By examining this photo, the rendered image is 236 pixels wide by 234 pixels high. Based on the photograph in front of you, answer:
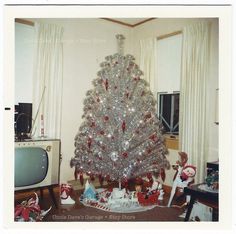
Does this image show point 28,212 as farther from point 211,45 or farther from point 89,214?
point 211,45

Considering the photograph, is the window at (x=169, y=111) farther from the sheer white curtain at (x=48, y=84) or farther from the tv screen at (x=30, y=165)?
the tv screen at (x=30, y=165)

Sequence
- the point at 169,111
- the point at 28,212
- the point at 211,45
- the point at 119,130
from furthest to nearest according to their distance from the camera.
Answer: the point at 119,130
the point at 169,111
the point at 211,45
the point at 28,212

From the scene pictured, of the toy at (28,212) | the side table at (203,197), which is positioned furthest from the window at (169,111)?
the toy at (28,212)

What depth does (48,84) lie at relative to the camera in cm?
221

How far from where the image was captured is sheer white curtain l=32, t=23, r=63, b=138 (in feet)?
6.64

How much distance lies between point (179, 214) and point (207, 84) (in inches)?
38.9

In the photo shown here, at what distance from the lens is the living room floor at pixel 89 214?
5.76 feet

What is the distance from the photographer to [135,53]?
246 cm

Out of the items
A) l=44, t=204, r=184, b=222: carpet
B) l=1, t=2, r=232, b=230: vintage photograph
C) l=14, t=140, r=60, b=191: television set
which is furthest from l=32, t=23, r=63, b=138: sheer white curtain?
l=44, t=204, r=184, b=222: carpet

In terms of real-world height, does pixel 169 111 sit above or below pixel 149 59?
below

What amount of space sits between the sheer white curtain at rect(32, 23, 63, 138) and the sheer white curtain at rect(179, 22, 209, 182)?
99 cm

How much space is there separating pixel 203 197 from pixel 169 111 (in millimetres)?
745

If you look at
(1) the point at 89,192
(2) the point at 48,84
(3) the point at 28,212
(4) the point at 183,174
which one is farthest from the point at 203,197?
(2) the point at 48,84

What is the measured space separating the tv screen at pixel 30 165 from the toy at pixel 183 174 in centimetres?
103
